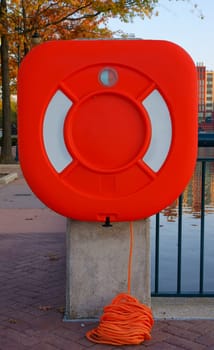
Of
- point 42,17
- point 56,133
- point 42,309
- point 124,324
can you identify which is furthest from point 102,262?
point 42,17

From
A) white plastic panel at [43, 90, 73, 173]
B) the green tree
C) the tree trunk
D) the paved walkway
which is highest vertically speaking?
the green tree

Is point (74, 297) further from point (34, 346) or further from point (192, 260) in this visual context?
point (192, 260)

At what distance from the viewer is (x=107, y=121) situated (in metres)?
3.14

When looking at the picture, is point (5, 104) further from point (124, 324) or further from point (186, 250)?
point (124, 324)

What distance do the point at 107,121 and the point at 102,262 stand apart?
2.92 ft

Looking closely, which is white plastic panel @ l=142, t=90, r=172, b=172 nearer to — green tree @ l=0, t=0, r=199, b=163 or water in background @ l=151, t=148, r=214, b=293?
water in background @ l=151, t=148, r=214, b=293

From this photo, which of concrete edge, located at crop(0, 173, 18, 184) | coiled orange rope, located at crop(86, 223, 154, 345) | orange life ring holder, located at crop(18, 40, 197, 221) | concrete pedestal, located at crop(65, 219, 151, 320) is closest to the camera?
orange life ring holder, located at crop(18, 40, 197, 221)

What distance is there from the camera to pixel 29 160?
124 inches


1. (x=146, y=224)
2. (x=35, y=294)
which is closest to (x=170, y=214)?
(x=35, y=294)

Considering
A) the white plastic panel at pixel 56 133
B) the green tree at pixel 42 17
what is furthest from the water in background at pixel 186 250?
the green tree at pixel 42 17

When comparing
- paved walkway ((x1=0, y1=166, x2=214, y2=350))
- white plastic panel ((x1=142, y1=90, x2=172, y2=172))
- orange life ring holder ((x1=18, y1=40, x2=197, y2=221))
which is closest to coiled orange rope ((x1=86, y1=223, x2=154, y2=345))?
paved walkway ((x1=0, y1=166, x2=214, y2=350))

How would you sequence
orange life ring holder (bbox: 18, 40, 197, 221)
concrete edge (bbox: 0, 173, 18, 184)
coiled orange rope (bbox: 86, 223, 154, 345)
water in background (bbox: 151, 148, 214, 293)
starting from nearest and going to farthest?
orange life ring holder (bbox: 18, 40, 197, 221) < coiled orange rope (bbox: 86, 223, 154, 345) < water in background (bbox: 151, 148, 214, 293) < concrete edge (bbox: 0, 173, 18, 184)

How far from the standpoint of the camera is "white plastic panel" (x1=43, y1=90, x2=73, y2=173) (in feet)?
10.3

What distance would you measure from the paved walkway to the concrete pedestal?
7.1 inches
